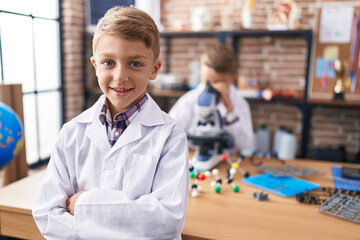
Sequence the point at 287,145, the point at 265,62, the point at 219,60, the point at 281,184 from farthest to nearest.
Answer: the point at 265,62
the point at 287,145
the point at 219,60
the point at 281,184

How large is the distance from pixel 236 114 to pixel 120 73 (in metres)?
1.35

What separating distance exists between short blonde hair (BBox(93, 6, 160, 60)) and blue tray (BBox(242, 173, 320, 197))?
0.79 metres

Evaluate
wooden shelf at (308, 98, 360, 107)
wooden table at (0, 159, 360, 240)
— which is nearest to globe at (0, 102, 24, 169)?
wooden table at (0, 159, 360, 240)

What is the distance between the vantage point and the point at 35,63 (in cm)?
325

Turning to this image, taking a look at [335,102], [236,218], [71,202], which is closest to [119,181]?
[71,202]

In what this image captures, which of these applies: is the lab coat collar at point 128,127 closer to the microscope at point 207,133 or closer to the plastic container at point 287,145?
the microscope at point 207,133

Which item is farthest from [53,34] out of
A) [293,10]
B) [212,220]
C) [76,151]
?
[212,220]

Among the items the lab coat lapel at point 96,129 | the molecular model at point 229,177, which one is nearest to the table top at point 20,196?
the lab coat lapel at point 96,129

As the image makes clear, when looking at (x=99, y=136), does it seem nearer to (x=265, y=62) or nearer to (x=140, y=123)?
(x=140, y=123)

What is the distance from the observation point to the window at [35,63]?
9.45 feet

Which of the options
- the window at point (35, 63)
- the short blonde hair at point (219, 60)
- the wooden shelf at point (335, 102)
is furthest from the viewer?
the wooden shelf at point (335, 102)

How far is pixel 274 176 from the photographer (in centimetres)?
152

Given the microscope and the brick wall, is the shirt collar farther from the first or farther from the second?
the brick wall

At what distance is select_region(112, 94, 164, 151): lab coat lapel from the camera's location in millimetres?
986
